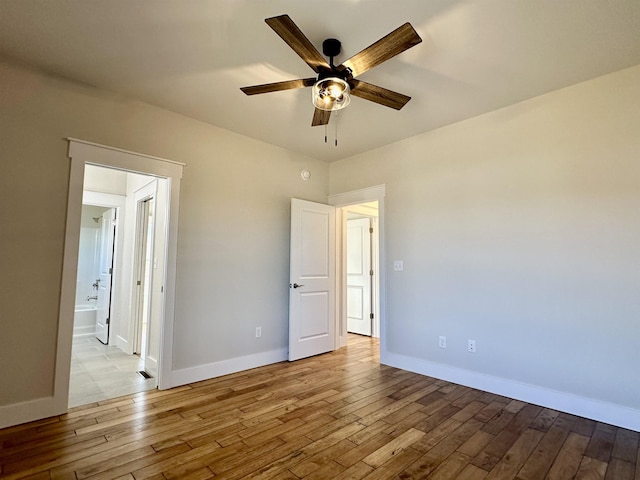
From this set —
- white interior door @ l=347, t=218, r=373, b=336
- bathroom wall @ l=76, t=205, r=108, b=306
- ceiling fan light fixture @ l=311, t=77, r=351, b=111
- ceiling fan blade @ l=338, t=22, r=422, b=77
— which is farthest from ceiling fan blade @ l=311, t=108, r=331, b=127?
bathroom wall @ l=76, t=205, r=108, b=306

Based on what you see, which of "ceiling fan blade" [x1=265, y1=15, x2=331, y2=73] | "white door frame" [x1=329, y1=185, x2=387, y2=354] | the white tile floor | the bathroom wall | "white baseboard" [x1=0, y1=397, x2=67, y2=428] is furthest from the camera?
the bathroom wall

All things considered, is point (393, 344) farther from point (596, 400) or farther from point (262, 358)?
point (596, 400)

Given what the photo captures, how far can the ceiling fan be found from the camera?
1660 millimetres

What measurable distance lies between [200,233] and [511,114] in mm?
3352

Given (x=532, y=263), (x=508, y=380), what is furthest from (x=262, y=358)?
(x=532, y=263)

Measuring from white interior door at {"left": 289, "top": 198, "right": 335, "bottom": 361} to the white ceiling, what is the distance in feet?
5.07

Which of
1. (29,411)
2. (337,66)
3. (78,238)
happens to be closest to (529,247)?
(337,66)

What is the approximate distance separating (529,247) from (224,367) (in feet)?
10.9

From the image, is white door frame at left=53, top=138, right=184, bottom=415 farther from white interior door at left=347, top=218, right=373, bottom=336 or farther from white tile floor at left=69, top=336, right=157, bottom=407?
white interior door at left=347, top=218, right=373, bottom=336

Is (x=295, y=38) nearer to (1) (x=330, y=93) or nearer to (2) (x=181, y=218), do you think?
(1) (x=330, y=93)

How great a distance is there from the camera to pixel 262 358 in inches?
151

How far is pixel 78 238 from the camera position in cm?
265

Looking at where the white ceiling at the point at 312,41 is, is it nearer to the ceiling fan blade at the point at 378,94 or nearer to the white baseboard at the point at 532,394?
the ceiling fan blade at the point at 378,94

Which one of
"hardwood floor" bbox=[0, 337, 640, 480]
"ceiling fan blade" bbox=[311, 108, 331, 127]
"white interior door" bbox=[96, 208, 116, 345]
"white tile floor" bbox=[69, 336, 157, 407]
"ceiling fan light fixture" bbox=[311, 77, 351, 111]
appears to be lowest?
"white tile floor" bbox=[69, 336, 157, 407]
